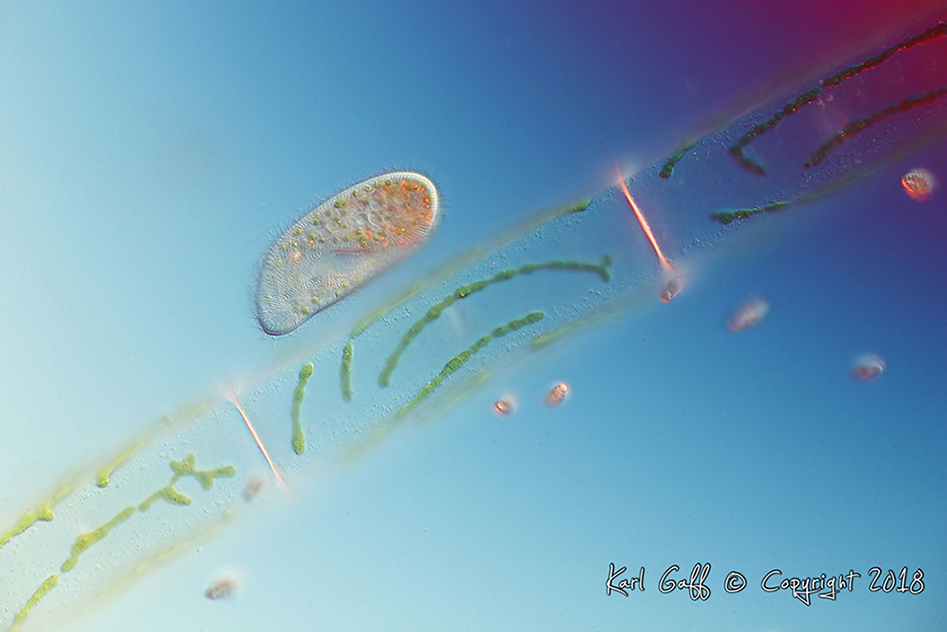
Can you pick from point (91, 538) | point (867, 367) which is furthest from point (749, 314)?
point (91, 538)

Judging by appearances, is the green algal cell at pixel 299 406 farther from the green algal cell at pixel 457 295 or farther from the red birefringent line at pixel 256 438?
the green algal cell at pixel 457 295

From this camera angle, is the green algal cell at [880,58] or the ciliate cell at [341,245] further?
the ciliate cell at [341,245]

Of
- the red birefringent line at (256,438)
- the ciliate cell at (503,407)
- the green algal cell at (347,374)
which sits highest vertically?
the ciliate cell at (503,407)

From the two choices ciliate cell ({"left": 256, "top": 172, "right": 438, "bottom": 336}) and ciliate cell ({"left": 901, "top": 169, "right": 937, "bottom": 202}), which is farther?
ciliate cell ({"left": 256, "top": 172, "right": 438, "bottom": 336})

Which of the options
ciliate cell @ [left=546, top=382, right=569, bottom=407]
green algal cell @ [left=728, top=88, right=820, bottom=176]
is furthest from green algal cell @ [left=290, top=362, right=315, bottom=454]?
green algal cell @ [left=728, top=88, right=820, bottom=176]

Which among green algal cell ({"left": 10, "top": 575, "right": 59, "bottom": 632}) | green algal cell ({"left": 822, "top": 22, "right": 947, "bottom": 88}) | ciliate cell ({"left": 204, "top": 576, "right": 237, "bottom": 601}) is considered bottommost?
green algal cell ({"left": 10, "top": 575, "right": 59, "bottom": 632})

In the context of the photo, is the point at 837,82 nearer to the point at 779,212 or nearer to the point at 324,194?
the point at 779,212

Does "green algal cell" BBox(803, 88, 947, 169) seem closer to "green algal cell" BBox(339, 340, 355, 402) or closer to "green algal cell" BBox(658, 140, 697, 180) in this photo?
"green algal cell" BBox(658, 140, 697, 180)

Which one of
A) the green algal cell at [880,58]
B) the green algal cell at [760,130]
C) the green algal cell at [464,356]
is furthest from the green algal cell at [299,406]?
the green algal cell at [880,58]
